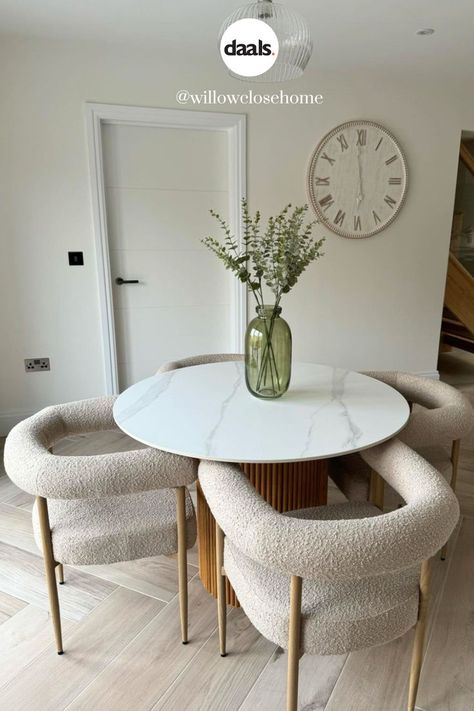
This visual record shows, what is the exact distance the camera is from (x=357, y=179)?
3264 millimetres

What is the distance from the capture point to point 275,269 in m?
1.39

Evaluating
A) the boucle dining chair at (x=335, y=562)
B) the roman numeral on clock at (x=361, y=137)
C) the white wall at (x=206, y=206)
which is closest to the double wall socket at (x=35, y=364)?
the white wall at (x=206, y=206)

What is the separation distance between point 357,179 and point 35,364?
2.53m

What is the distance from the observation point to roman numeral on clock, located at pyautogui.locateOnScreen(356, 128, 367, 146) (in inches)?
126

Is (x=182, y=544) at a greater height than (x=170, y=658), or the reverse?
(x=182, y=544)

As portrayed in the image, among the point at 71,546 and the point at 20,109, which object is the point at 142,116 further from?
the point at 71,546

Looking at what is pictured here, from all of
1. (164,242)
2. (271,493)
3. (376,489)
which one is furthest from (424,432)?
(164,242)

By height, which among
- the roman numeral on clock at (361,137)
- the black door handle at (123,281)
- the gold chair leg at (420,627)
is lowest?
the gold chair leg at (420,627)

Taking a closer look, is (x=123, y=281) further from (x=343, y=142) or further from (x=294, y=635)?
(x=294, y=635)

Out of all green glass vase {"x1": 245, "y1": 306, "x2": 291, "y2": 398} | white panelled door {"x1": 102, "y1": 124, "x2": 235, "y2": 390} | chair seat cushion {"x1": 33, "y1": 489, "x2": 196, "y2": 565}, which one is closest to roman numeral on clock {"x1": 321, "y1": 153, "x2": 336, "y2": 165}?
white panelled door {"x1": 102, "y1": 124, "x2": 235, "y2": 390}

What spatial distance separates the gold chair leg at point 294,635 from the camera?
92 centimetres

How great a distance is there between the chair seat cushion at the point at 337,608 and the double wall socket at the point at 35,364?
232 cm

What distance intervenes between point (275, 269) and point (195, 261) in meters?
1.85

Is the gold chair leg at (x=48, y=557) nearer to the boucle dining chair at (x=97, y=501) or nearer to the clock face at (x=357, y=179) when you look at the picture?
the boucle dining chair at (x=97, y=501)
